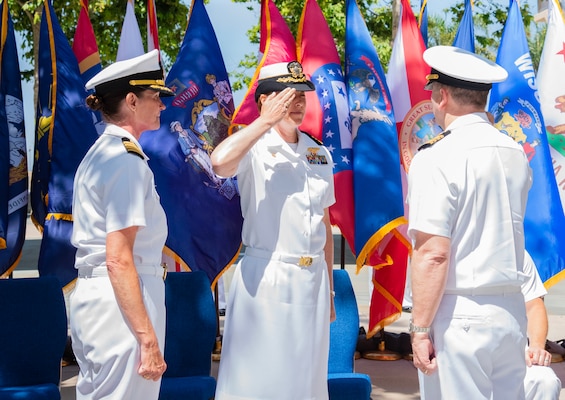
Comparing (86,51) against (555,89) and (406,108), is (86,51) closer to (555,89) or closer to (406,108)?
(406,108)

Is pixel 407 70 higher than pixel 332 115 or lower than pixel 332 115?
higher

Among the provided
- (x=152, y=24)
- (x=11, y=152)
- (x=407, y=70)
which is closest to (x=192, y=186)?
(x=11, y=152)

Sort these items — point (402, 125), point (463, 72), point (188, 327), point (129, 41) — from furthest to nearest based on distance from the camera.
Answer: point (129, 41) → point (402, 125) → point (188, 327) → point (463, 72)

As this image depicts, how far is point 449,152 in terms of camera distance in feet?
9.75

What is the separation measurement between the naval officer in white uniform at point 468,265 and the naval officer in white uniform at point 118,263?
948mm

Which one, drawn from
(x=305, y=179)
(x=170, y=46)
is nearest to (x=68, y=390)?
(x=305, y=179)

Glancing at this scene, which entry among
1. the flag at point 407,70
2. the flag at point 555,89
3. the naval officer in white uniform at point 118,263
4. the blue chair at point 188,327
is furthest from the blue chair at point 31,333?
the flag at point 555,89

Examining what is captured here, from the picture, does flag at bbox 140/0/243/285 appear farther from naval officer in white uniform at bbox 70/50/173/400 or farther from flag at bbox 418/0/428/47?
naval officer in white uniform at bbox 70/50/173/400

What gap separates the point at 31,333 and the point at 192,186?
1.50 meters

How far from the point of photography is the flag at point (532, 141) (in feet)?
19.8

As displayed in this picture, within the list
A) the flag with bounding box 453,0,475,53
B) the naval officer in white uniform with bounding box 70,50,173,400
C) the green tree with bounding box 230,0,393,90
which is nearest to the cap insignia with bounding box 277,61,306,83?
the naval officer in white uniform with bounding box 70,50,173,400

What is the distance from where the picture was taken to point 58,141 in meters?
5.85

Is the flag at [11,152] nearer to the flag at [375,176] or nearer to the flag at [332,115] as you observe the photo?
the flag at [332,115]

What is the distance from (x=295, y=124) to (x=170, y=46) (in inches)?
522
